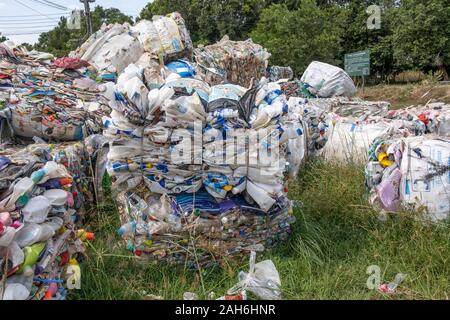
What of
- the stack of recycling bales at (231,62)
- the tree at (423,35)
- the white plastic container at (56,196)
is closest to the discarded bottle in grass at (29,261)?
the white plastic container at (56,196)

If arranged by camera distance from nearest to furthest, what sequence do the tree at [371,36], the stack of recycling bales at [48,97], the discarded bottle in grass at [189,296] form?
the discarded bottle in grass at [189,296] → the stack of recycling bales at [48,97] → the tree at [371,36]

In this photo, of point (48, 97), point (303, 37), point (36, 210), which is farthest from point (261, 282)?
point (303, 37)

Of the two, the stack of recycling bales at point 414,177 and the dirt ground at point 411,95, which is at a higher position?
the stack of recycling bales at point 414,177

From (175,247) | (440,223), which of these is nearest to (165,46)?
(175,247)

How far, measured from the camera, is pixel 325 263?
2439mm

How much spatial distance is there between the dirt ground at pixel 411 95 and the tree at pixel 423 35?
148 inches

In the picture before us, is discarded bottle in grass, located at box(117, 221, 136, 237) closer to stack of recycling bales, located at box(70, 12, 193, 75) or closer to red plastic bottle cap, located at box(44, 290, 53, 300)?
red plastic bottle cap, located at box(44, 290, 53, 300)

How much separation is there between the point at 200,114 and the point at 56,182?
2.61ft

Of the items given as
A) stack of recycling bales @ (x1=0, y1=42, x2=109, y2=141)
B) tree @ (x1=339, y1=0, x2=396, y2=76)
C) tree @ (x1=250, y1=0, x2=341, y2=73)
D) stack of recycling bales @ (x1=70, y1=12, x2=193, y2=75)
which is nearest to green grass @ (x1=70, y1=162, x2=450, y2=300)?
stack of recycling bales @ (x1=0, y1=42, x2=109, y2=141)

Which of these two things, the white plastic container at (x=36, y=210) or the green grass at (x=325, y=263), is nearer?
the white plastic container at (x=36, y=210)

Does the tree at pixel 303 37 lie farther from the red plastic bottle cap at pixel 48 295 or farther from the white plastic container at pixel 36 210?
the red plastic bottle cap at pixel 48 295

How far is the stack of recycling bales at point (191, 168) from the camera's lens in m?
2.30

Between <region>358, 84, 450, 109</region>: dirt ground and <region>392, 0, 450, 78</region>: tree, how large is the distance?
375 centimetres

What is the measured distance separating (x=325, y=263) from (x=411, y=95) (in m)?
11.8
